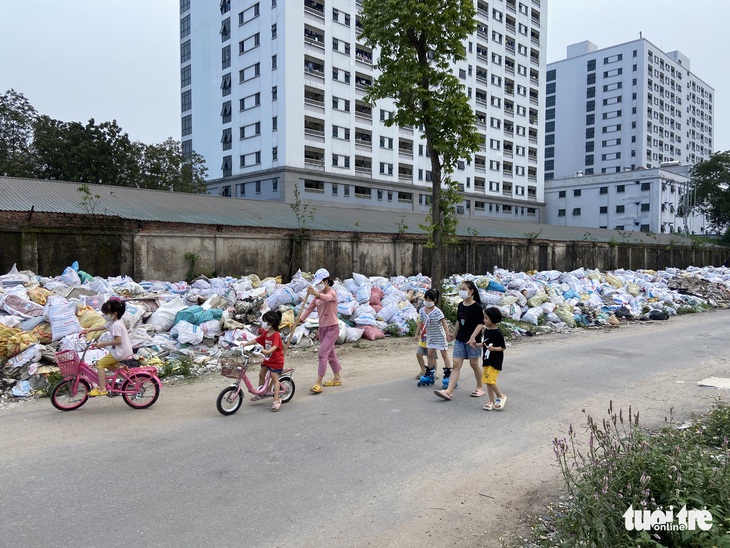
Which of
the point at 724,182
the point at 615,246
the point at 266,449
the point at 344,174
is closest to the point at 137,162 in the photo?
the point at 344,174

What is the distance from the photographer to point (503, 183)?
59938 mm

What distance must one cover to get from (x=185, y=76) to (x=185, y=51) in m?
2.57

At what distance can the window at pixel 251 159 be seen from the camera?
43247 millimetres

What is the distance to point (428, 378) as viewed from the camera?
280 inches

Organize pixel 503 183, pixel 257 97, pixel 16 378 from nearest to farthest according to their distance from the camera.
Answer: pixel 16 378, pixel 257 97, pixel 503 183

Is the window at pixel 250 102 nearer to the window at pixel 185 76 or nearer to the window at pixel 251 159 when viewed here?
the window at pixel 251 159

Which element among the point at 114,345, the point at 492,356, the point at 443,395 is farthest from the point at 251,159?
the point at 492,356

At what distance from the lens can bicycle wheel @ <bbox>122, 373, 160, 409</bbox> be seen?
5.97 metres

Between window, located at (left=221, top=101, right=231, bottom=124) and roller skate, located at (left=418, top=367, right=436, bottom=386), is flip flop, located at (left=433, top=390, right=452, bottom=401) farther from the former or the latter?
window, located at (left=221, top=101, right=231, bottom=124)

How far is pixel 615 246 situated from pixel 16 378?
29.2 meters

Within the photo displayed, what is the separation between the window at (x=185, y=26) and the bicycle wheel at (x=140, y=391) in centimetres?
5484

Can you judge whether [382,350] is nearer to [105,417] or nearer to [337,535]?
[105,417]

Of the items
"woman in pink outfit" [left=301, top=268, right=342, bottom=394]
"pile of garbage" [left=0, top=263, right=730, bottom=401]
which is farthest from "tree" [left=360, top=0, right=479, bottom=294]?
"woman in pink outfit" [left=301, top=268, right=342, bottom=394]

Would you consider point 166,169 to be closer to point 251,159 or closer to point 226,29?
point 251,159
